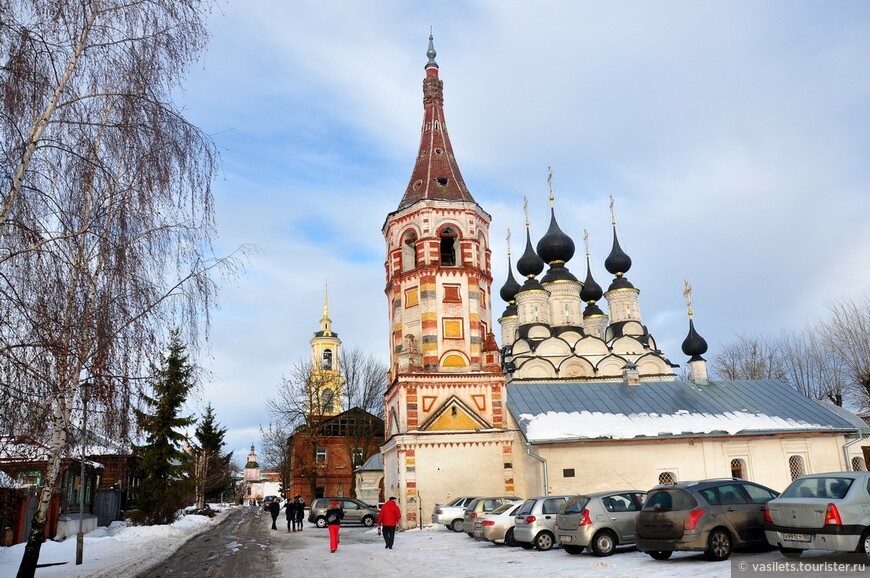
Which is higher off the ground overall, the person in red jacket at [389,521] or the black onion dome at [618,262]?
the black onion dome at [618,262]

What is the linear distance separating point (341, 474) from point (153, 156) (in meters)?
50.3

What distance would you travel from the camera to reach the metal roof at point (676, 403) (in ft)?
100

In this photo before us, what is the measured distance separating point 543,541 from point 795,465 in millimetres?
18323

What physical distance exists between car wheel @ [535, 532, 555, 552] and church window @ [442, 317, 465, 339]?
45.3ft

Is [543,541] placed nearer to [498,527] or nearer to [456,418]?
[498,527]

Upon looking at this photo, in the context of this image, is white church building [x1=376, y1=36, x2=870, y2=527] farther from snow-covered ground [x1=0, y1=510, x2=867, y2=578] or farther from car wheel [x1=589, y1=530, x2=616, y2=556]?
car wheel [x1=589, y1=530, x2=616, y2=556]

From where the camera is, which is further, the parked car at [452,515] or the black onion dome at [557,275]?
the black onion dome at [557,275]

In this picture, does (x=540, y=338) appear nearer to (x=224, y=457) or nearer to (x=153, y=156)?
(x=224, y=457)

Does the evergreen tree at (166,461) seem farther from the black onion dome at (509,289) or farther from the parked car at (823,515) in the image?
the black onion dome at (509,289)

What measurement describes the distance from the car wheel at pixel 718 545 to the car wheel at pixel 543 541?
560 centimetres

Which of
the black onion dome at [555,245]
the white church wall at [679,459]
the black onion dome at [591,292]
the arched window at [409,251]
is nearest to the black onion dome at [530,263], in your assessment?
the black onion dome at [555,245]

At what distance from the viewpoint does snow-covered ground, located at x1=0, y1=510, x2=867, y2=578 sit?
1190 cm

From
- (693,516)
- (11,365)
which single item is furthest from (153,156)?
(693,516)

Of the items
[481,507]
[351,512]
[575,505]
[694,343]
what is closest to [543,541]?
[575,505]
